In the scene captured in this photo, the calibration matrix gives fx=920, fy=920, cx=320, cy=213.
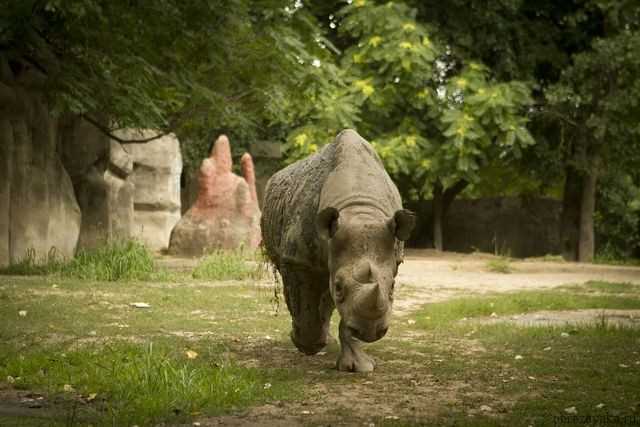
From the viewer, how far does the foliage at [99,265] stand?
12312 millimetres

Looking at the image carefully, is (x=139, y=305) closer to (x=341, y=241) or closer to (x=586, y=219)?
(x=341, y=241)

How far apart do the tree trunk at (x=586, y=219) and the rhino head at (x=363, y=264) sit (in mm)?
15975

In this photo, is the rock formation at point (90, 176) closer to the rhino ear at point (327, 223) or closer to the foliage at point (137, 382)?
the foliage at point (137, 382)

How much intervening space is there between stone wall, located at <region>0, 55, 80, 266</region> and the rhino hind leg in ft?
24.4

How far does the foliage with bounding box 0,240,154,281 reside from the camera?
12.3 meters

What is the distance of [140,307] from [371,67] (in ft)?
38.9

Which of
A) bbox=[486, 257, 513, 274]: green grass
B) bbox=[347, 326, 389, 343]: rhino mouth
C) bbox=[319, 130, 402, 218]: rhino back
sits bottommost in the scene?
bbox=[347, 326, 389, 343]: rhino mouth

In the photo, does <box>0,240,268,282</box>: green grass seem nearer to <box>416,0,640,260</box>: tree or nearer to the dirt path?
the dirt path

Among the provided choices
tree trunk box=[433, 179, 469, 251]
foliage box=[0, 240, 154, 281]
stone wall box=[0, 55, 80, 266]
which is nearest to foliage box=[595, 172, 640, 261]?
tree trunk box=[433, 179, 469, 251]

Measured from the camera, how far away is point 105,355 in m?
6.53

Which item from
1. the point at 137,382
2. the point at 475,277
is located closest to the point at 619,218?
the point at 475,277

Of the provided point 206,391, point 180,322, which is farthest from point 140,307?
point 206,391

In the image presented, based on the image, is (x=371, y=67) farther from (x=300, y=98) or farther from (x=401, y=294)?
(x=401, y=294)

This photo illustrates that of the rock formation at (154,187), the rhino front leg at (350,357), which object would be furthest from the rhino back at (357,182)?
the rock formation at (154,187)
